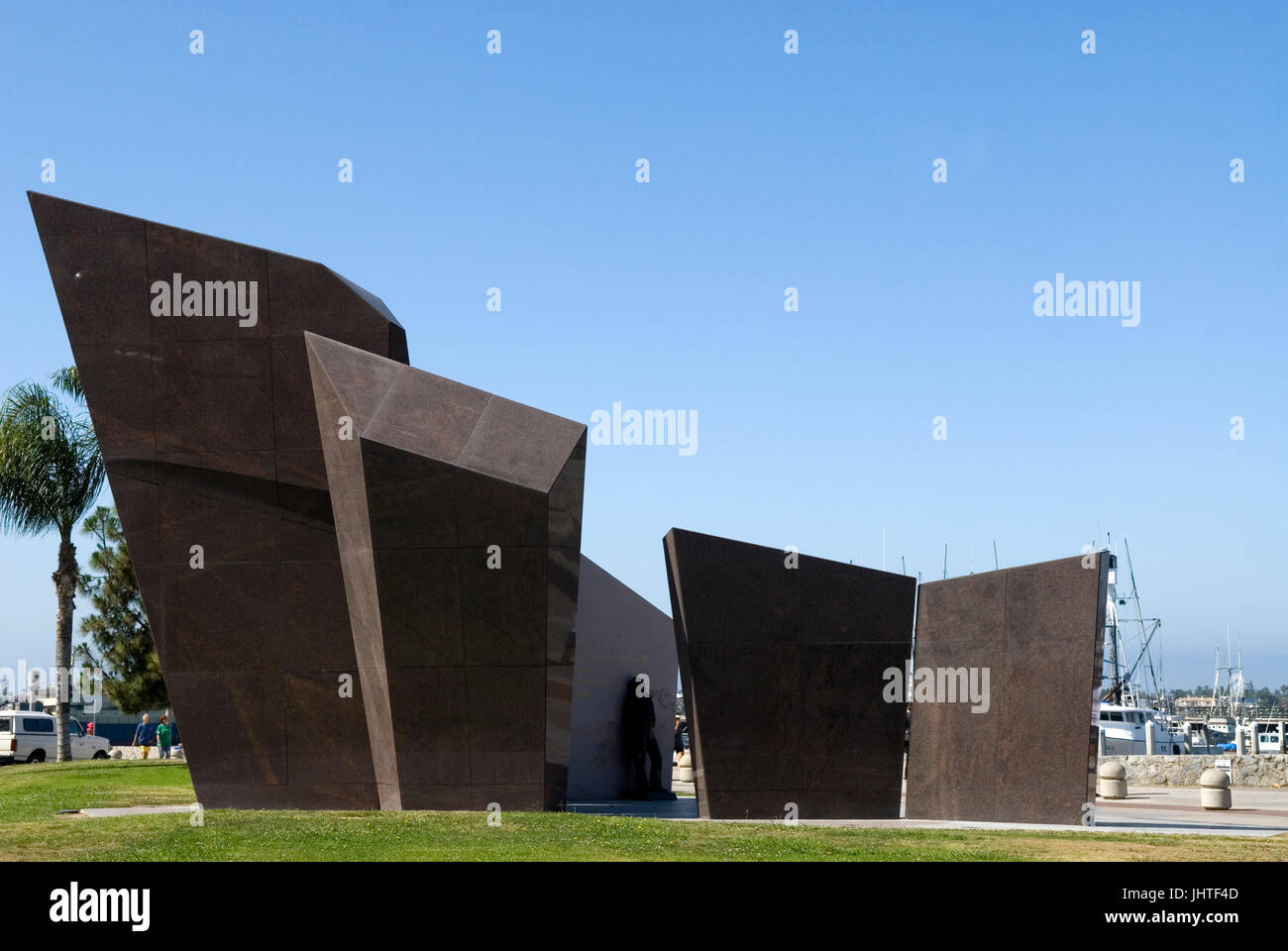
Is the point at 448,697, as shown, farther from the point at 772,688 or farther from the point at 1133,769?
the point at 1133,769

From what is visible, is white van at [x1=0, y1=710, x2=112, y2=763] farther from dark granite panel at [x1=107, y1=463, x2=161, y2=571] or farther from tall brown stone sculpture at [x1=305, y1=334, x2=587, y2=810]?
tall brown stone sculpture at [x1=305, y1=334, x2=587, y2=810]

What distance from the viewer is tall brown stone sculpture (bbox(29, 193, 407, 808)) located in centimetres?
1919

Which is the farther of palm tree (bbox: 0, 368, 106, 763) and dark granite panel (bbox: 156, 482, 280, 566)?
palm tree (bbox: 0, 368, 106, 763)

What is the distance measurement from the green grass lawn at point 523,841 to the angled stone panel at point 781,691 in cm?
206

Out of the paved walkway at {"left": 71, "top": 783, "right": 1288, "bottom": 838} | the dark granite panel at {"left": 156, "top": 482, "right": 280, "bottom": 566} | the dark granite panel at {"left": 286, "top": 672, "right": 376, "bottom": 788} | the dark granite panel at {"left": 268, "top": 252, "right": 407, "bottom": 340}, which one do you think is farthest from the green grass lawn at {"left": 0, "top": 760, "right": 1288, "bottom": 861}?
the dark granite panel at {"left": 268, "top": 252, "right": 407, "bottom": 340}

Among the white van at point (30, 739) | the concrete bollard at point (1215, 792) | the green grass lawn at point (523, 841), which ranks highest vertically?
the green grass lawn at point (523, 841)

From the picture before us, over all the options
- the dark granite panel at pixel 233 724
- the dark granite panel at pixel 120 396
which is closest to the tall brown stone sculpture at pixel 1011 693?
the dark granite panel at pixel 233 724

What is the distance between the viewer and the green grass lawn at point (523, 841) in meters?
12.8

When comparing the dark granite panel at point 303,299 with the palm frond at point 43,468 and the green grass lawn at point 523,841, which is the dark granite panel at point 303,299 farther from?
the palm frond at point 43,468

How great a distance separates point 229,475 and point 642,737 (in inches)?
380

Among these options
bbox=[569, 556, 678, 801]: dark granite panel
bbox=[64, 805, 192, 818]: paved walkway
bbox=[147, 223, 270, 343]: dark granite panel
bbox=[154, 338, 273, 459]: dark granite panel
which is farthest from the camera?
bbox=[569, 556, 678, 801]: dark granite panel

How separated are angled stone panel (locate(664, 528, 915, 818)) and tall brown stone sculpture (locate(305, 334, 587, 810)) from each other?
2.19 m

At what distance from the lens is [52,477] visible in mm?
35344

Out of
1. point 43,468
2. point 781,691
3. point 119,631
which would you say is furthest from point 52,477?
point 781,691
